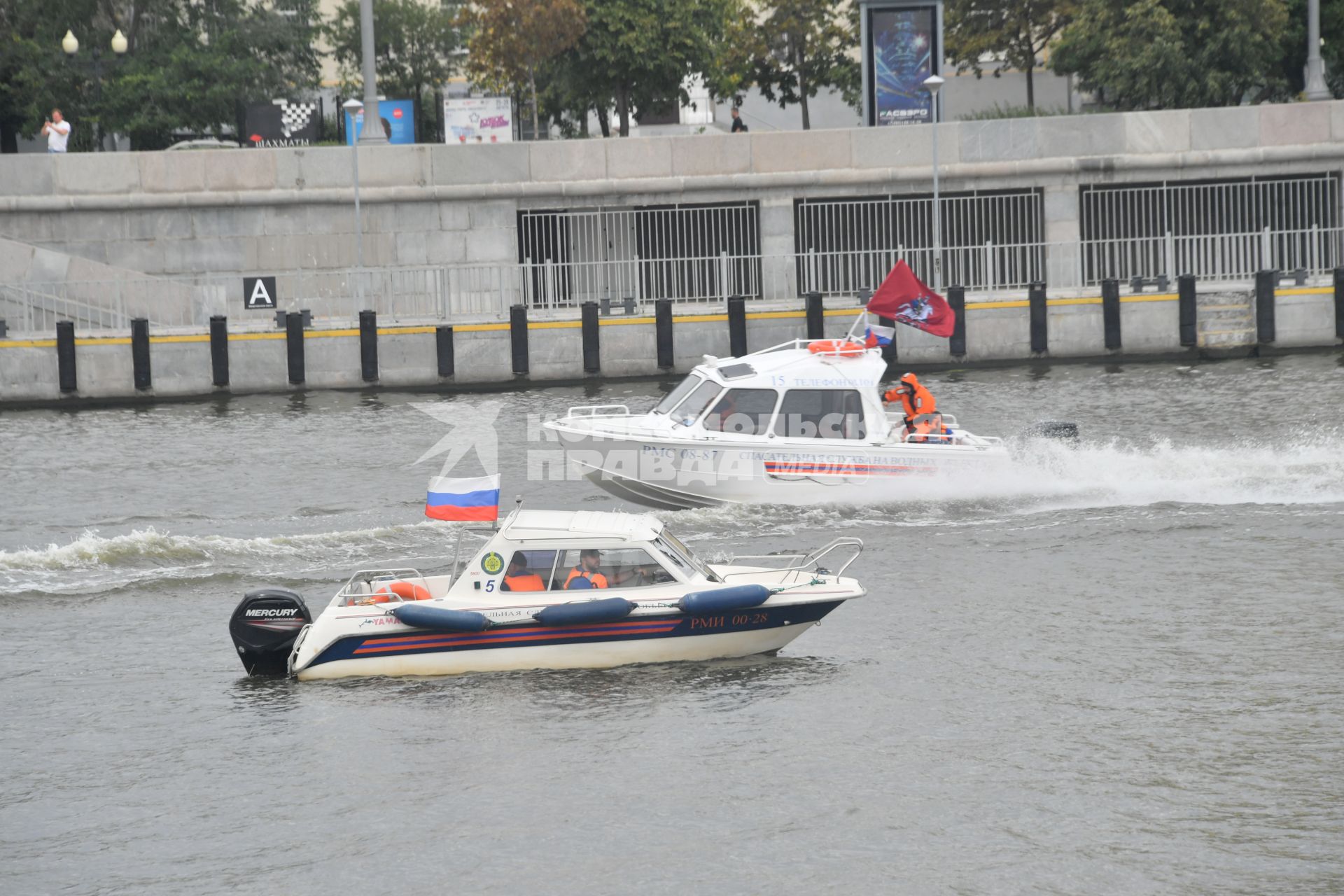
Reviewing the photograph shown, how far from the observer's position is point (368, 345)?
31.5 metres

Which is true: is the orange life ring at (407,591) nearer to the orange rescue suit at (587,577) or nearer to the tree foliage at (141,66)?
the orange rescue suit at (587,577)

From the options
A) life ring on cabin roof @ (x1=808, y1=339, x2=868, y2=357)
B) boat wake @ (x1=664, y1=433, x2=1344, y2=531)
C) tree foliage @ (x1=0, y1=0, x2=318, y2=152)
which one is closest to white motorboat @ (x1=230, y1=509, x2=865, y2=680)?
boat wake @ (x1=664, y1=433, x2=1344, y2=531)

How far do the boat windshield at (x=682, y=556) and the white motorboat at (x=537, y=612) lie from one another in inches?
1.0

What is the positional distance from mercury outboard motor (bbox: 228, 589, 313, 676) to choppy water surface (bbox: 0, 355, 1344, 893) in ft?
1.29

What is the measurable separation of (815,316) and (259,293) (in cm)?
1098

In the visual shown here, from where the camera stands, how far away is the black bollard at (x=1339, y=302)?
32.4 m

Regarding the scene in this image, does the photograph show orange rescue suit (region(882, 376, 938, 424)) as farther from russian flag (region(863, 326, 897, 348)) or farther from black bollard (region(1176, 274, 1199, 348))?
black bollard (region(1176, 274, 1199, 348))

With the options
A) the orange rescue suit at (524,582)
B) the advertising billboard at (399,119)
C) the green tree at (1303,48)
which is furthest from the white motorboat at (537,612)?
the green tree at (1303,48)

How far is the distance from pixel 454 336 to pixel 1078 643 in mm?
18609

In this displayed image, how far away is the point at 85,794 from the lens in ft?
41.8

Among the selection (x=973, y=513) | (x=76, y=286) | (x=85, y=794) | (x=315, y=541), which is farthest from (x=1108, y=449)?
(x=76, y=286)

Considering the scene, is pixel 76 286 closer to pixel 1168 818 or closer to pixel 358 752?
pixel 358 752

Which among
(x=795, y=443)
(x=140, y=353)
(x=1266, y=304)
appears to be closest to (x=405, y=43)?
(x=140, y=353)

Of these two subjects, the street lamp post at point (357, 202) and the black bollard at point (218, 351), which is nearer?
the black bollard at point (218, 351)
